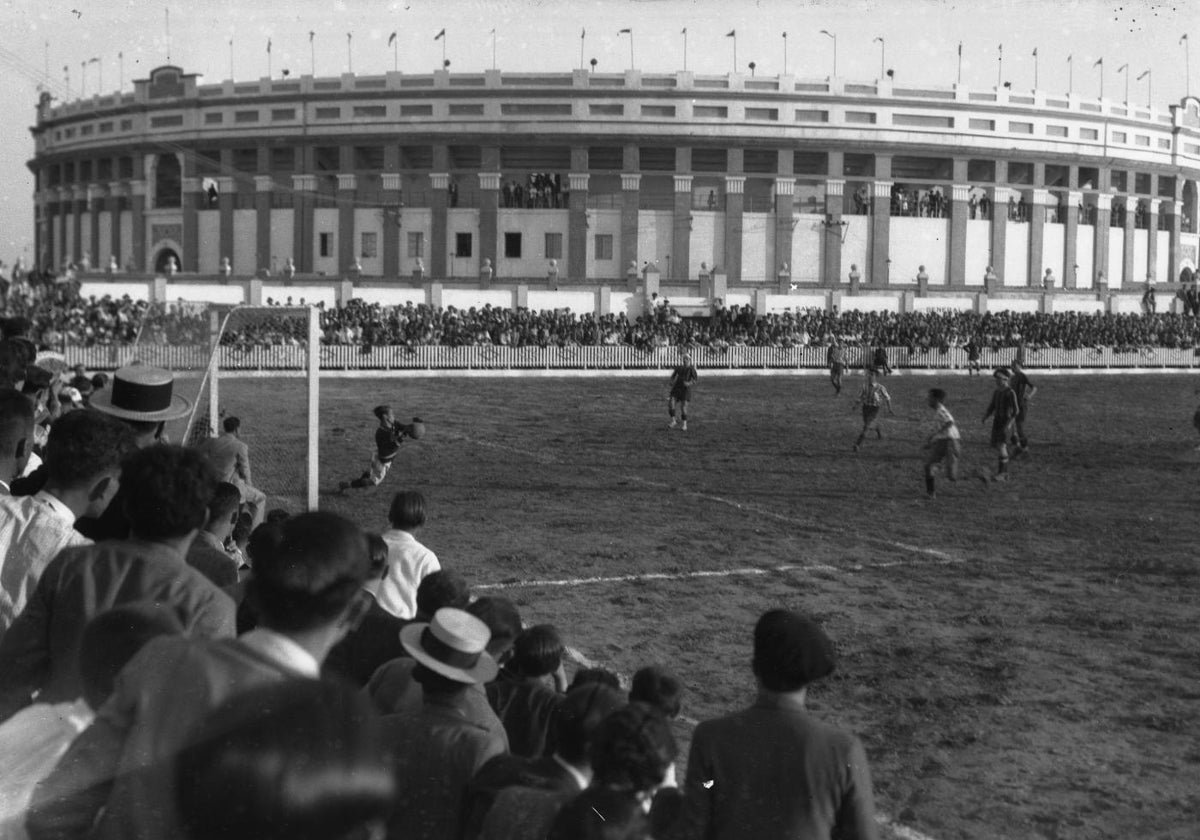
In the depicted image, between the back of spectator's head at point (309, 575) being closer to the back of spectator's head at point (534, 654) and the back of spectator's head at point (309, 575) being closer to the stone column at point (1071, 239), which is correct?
the back of spectator's head at point (534, 654)

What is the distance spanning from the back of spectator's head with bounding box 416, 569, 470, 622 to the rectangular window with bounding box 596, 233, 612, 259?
59249 millimetres

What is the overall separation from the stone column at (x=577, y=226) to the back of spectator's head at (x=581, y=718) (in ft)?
198

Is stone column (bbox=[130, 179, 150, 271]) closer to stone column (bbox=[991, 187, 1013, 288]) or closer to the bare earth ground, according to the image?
stone column (bbox=[991, 187, 1013, 288])

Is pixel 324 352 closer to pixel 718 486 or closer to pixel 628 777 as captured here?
pixel 718 486

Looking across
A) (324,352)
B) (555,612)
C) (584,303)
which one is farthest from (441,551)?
(584,303)

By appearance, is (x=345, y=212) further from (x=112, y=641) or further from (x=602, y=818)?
(x=602, y=818)

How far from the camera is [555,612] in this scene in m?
11.2

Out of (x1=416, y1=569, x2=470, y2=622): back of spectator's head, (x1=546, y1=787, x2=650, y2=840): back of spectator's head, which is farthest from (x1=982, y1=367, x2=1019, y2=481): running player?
(x1=546, y1=787, x2=650, y2=840): back of spectator's head

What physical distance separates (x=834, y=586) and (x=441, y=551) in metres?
4.05

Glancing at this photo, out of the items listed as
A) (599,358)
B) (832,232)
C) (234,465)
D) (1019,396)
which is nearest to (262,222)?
(832,232)

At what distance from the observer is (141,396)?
6.41 m

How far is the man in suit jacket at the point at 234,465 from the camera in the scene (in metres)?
8.51

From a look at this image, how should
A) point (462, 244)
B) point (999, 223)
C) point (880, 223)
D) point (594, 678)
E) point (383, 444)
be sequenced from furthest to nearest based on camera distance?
point (999, 223) → point (880, 223) → point (462, 244) → point (383, 444) → point (594, 678)

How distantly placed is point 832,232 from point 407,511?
59108 millimetres
